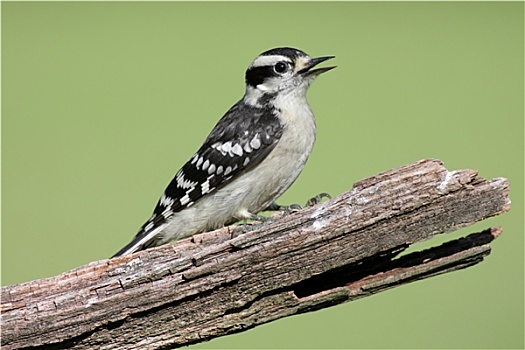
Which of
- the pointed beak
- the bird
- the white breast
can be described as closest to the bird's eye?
the bird

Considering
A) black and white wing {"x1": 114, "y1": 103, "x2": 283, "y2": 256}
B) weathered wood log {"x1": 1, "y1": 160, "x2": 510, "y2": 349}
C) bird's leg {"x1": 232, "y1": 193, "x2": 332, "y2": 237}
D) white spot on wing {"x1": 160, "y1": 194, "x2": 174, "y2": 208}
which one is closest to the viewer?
weathered wood log {"x1": 1, "y1": 160, "x2": 510, "y2": 349}

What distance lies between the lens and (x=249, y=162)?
4.50m

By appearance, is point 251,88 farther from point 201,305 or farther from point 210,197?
point 201,305

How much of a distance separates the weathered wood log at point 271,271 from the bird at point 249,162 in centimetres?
98

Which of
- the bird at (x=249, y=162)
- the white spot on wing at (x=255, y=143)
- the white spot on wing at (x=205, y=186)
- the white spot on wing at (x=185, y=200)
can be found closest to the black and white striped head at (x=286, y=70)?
the bird at (x=249, y=162)

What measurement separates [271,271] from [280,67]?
1937 millimetres

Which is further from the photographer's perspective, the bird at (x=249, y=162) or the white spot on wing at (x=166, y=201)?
the white spot on wing at (x=166, y=201)

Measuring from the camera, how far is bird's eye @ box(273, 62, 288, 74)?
4.77 metres

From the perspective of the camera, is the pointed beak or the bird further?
the pointed beak

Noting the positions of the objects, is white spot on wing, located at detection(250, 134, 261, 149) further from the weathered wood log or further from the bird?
the weathered wood log

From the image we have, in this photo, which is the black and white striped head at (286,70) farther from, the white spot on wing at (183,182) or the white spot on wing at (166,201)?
the white spot on wing at (166,201)

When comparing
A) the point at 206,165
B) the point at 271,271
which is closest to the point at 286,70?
the point at 206,165

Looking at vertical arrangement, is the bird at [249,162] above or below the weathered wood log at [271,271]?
above

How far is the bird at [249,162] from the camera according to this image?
4.52 metres
